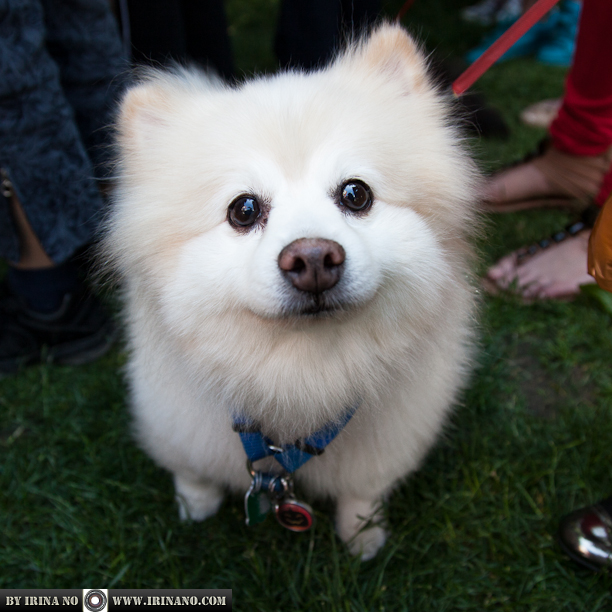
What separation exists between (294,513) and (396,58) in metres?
1.47

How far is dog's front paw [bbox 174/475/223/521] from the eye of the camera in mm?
1889

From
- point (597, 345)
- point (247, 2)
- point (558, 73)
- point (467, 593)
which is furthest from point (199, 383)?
point (247, 2)

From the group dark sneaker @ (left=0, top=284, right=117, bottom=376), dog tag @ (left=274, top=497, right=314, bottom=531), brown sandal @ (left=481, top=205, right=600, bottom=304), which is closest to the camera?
dog tag @ (left=274, top=497, right=314, bottom=531)

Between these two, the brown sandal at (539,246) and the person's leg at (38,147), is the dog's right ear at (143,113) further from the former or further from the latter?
the brown sandal at (539,246)

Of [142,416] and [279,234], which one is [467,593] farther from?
[279,234]

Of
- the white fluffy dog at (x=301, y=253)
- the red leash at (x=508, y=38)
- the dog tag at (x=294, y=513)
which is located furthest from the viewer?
the dog tag at (x=294, y=513)

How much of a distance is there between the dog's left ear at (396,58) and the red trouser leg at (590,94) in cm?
130

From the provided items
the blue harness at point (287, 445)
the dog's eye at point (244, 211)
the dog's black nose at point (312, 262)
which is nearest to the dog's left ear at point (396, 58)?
the dog's eye at point (244, 211)

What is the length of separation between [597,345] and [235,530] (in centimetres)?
204

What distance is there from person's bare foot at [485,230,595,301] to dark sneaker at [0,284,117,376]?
2269mm

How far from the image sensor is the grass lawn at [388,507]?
1765mm

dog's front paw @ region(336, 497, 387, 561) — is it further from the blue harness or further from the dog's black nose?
the dog's black nose

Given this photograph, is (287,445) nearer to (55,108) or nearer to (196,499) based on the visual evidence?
(196,499)

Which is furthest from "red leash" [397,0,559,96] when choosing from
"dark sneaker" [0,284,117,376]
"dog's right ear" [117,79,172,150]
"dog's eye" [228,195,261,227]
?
"dark sneaker" [0,284,117,376]
